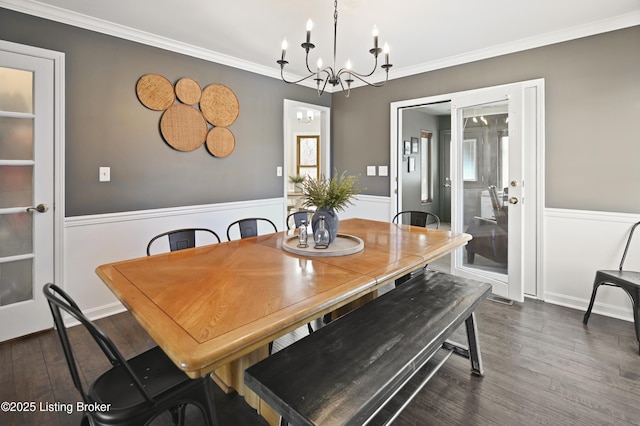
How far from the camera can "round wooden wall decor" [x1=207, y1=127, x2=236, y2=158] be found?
11.7ft

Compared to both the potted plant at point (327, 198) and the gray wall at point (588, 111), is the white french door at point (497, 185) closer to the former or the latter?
the gray wall at point (588, 111)

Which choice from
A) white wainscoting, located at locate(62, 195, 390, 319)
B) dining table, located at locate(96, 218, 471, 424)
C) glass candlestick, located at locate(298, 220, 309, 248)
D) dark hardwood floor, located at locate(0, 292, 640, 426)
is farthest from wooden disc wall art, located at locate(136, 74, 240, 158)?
glass candlestick, located at locate(298, 220, 309, 248)

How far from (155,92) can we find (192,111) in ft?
1.24

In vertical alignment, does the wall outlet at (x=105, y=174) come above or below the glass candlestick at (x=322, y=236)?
above

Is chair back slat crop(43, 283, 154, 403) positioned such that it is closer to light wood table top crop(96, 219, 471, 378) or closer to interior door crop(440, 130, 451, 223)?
light wood table top crop(96, 219, 471, 378)

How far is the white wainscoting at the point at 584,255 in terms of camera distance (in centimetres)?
280

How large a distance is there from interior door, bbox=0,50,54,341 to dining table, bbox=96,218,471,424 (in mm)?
1521

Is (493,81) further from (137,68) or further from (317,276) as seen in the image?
(137,68)

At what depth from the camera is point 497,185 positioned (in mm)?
3430

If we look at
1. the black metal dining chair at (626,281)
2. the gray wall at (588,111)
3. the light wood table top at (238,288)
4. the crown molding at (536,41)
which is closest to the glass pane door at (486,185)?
the gray wall at (588,111)

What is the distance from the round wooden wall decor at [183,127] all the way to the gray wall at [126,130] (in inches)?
2.7

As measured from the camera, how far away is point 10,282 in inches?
100

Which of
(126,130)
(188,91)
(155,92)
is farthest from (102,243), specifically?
(188,91)

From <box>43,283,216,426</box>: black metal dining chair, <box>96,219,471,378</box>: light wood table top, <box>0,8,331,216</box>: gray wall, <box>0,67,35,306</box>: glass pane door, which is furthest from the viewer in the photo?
<box>0,8,331,216</box>: gray wall
